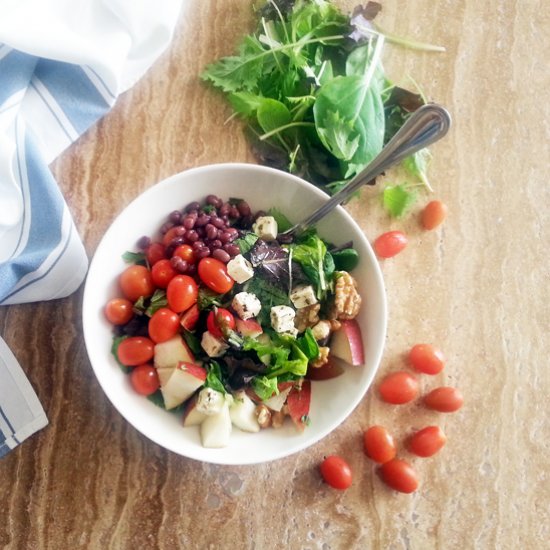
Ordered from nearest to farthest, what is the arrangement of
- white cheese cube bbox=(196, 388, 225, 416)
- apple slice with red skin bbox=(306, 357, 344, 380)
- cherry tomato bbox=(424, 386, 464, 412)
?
white cheese cube bbox=(196, 388, 225, 416) → apple slice with red skin bbox=(306, 357, 344, 380) → cherry tomato bbox=(424, 386, 464, 412)

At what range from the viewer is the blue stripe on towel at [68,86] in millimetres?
1365

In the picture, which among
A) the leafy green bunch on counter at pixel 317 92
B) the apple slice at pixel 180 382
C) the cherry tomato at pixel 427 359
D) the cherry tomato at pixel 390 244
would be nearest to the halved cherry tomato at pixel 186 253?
the apple slice at pixel 180 382

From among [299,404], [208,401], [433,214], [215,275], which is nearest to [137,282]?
[215,275]

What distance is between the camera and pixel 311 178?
144 centimetres

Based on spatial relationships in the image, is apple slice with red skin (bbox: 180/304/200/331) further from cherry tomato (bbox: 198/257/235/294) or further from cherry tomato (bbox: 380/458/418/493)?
cherry tomato (bbox: 380/458/418/493)

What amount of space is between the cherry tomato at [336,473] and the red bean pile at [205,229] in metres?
0.51

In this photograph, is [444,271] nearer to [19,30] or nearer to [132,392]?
[132,392]

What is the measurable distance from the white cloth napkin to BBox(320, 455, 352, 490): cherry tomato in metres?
0.62

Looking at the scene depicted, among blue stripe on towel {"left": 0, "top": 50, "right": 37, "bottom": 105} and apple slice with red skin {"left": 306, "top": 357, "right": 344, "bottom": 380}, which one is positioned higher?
blue stripe on towel {"left": 0, "top": 50, "right": 37, "bottom": 105}

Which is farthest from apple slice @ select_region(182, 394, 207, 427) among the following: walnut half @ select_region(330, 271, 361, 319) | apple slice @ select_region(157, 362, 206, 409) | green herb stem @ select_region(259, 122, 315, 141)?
green herb stem @ select_region(259, 122, 315, 141)

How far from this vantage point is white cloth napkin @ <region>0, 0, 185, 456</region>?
1.28 m

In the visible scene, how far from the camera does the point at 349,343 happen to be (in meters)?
1.30

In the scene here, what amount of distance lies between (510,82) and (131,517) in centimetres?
134

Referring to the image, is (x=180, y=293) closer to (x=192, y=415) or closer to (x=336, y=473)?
(x=192, y=415)
